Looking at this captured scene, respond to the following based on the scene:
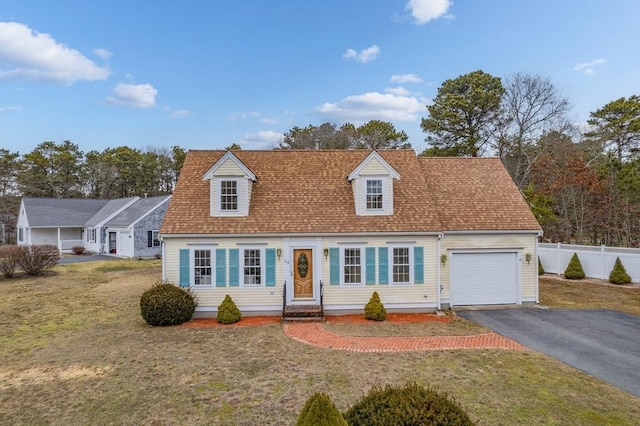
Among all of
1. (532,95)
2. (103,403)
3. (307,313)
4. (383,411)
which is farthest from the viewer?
(532,95)

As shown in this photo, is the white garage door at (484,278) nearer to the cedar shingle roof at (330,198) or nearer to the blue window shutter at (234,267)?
the cedar shingle roof at (330,198)

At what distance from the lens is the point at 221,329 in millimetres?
12648

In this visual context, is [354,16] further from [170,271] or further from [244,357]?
[244,357]

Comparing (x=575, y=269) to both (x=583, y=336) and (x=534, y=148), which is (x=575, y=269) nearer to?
(x=583, y=336)

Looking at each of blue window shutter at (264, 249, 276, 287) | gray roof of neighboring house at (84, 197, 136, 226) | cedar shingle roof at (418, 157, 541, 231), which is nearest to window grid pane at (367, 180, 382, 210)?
cedar shingle roof at (418, 157, 541, 231)

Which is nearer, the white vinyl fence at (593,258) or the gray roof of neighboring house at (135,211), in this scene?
the white vinyl fence at (593,258)

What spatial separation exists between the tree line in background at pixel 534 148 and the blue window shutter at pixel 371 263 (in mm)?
7721

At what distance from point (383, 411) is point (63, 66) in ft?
95.1

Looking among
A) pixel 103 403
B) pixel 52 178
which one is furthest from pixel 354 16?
pixel 52 178

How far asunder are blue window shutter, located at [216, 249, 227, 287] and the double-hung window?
6347mm

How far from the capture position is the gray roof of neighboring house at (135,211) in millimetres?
34156

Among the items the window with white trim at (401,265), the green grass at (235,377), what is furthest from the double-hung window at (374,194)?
the green grass at (235,377)

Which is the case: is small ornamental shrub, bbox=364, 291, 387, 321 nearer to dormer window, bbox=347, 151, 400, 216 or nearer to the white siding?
the white siding

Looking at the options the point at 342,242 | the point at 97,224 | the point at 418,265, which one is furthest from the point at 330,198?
the point at 97,224
